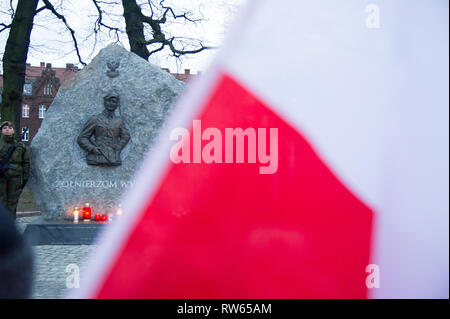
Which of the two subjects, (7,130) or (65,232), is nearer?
(7,130)

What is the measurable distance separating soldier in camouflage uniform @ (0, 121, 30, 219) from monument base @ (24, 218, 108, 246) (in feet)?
1.38

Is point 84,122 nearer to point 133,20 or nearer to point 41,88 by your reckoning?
point 41,88

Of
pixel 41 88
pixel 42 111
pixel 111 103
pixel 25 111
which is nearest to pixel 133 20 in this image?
pixel 111 103

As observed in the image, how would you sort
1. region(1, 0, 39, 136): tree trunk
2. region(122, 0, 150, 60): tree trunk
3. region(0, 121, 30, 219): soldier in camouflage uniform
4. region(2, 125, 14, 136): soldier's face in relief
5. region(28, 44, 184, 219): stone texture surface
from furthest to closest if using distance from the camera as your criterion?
region(28, 44, 184, 219): stone texture surface
region(0, 121, 30, 219): soldier in camouflage uniform
region(2, 125, 14, 136): soldier's face in relief
region(1, 0, 39, 136): tree trunk
region(122, 0, 150, 60): tree trunk

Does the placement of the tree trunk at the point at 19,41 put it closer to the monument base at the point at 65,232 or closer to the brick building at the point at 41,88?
the brick building at the point at 41,88

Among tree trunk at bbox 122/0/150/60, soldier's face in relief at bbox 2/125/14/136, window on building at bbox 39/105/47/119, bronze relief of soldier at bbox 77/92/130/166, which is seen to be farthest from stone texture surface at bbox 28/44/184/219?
tree trunk at bbox 122/0/150/60

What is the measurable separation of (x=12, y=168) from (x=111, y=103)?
1.31 m

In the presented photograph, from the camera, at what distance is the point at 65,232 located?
4.32 metres

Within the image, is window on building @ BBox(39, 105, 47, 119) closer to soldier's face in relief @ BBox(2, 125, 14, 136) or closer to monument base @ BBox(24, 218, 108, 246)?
soldier's face in relief @ BBox(2, 125, 14, 136)

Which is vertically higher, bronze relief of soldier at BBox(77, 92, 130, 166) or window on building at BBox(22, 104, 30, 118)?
window on building at BBox(22, 104, 30, 118)

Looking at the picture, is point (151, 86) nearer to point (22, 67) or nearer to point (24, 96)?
point (22, 67)

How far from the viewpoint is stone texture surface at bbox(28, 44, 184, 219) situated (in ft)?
15.0

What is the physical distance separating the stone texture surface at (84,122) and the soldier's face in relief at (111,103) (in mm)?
88
